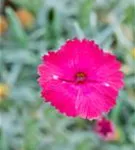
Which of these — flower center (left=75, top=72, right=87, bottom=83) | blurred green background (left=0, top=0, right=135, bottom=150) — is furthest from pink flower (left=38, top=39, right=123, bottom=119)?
blurred green background (left=0, top=0, right=135, bottom=150)

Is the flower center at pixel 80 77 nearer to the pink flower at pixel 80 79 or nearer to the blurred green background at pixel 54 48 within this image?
the pink flower at pixel 80 79

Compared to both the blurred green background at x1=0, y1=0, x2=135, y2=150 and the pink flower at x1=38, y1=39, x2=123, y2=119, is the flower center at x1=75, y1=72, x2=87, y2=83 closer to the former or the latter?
the pink flower at x1=38, y1=39, x2=123, y2=119

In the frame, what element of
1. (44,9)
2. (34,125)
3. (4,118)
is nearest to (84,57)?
(34,125)

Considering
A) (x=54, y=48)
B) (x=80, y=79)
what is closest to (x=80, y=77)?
(x=80, y=79)

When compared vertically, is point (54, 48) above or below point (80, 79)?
above

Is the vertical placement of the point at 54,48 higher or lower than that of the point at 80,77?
higher

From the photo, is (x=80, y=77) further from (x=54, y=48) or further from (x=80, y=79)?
(x=54, y=48)

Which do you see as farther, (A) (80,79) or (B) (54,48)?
(B) (54,48)

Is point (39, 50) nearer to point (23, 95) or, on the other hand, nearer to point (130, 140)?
point (23, 95)
